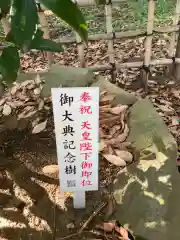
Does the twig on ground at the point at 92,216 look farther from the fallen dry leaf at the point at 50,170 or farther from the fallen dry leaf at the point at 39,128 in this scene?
the fallen dry leaf at the point at 39,128

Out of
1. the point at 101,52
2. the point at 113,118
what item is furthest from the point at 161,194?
the point at 101,52

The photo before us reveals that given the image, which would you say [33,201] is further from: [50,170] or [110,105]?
[110,105]

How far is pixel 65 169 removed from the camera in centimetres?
136

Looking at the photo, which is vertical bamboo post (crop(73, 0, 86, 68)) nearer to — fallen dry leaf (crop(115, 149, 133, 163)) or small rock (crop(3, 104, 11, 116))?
small rock (crop(3, 104, 11, 116))

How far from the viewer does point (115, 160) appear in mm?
1716

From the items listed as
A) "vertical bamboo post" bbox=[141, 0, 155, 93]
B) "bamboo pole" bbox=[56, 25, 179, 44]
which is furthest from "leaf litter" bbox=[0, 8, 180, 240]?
"bamboo pole" bbox=[56, 25, 179, 44]

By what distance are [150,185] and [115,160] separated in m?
0.23

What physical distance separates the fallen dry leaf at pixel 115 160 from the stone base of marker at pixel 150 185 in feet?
0.20

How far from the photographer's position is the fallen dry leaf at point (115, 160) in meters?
1.70

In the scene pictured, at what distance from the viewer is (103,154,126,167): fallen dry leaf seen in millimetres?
1701

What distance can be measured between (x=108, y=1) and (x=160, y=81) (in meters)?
0.85

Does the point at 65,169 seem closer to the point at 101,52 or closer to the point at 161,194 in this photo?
the point at 161,194

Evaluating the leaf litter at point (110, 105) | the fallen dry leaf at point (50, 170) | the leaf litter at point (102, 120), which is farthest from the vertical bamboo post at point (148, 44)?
the fallen dry leaf at point (50, 170)

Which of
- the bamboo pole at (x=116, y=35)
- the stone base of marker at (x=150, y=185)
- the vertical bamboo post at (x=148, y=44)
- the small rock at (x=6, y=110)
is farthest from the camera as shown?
the bamboo pole at (x=116, y=35)
